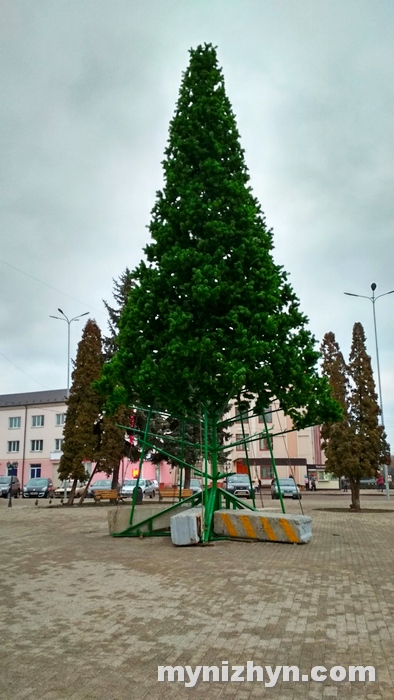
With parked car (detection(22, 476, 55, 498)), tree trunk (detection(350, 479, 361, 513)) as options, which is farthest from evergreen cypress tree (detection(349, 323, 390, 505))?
parked car (detection(22, 476, 55, 498))

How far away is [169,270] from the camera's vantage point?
49.6 feet

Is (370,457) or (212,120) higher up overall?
(212,120)

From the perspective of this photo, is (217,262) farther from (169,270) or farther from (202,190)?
(202,190)

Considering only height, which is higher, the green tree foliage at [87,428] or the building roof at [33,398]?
the building roof at [33,398]

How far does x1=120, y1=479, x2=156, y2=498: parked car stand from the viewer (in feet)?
136

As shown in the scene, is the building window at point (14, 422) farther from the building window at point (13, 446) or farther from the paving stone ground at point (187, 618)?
the paving stone ground at point (187, 618)

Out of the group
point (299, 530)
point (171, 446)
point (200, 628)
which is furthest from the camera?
point (171, 446)

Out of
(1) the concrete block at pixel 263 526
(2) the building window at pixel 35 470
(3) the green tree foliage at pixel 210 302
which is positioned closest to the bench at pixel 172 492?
(3) the green tree foliage at pixel 210 302

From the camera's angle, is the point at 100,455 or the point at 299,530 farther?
the point at 100,455

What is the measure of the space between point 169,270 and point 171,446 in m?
21.8

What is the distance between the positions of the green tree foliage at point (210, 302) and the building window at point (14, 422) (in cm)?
5276

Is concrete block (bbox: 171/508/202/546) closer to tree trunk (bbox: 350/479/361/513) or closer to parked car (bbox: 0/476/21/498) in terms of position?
tree trunk (bbox: 350/479/361/513)

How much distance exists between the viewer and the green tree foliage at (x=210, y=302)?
1442 cm

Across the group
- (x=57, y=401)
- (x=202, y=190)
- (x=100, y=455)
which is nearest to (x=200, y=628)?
(x=202, y=190)
